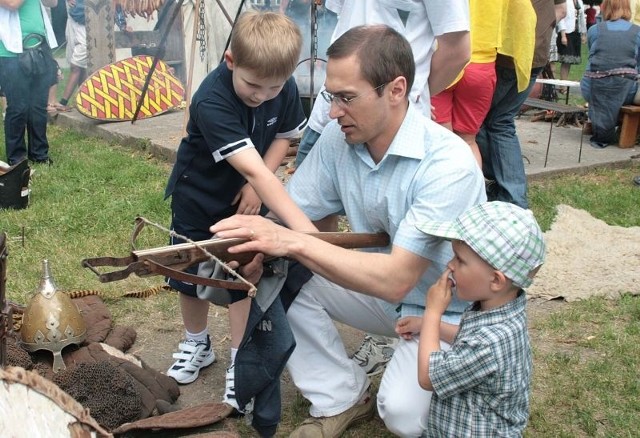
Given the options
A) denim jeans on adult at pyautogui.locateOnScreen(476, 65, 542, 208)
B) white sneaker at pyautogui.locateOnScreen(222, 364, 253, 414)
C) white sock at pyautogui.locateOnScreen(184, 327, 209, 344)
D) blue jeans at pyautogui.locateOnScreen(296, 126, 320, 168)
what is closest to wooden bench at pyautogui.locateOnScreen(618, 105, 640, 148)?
denim jeans on adult at pyautogui.locateOnScreen(476, 65, 542, 208)

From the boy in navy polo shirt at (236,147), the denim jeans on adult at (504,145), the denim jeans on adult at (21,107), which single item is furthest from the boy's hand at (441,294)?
the denim jeans on adult at (21,107)

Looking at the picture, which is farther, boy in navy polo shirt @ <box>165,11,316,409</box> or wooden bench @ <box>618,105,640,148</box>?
wooden bench @ <box>618,105,640,148</box>

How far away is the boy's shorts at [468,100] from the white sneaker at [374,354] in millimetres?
1945

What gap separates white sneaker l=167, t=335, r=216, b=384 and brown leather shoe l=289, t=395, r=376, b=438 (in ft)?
2.20

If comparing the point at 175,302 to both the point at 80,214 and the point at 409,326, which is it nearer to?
the point at 80,214

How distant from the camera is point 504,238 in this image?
2.39m

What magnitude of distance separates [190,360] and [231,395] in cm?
A: 38

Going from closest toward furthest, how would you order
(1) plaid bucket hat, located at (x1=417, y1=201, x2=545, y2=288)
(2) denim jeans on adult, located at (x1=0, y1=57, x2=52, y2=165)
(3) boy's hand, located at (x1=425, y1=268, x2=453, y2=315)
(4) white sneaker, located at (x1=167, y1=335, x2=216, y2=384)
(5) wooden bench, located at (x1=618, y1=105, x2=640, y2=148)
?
(1) plaid bucket hat, located at (x1=417, y1=201, x2=545, y2=288) < (3) boy's hand, located at (x1=425, y1=268, x2=453, y2=315) < (4) white sneaker, located at (x1=167, y1=335, x2=216, y2=384) < (2) denim jeans on adult, located at (x1=0, y1=57, x2=52, y2=165) < (5) wooden bench, located at (x1=618, y1=105, x2=640, y2=148)

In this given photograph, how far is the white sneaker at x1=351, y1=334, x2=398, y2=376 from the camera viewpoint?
359cm

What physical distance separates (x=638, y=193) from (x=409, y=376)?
4368 mm

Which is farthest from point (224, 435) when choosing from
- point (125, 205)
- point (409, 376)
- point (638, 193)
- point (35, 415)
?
point (638, 193)

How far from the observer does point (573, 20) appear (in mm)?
12227

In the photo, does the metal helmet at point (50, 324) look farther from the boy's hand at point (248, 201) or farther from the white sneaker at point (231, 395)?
the boy's hand at point (248, 201)

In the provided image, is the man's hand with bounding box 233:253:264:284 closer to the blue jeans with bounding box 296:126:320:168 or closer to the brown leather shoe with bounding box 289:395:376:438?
the brown leather shoe with bounding box 289:395:376:438
